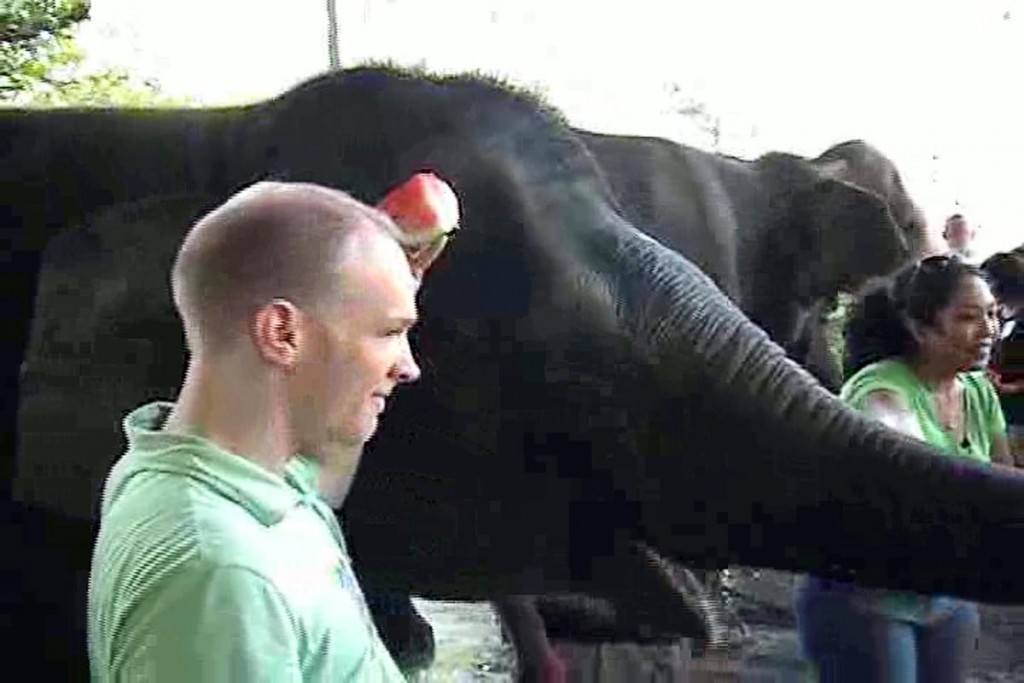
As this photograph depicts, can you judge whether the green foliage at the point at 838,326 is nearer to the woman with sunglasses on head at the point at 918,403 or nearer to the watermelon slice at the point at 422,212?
the woman with sunglasses on head at the point at 918,403

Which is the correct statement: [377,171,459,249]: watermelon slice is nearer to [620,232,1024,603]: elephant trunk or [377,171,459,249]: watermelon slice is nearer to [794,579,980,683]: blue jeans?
[620,232,1024,603]: elephant trunk

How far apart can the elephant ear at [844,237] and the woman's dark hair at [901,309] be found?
3 centimetres

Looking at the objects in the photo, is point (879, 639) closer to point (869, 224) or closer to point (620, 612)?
point (620, 612)

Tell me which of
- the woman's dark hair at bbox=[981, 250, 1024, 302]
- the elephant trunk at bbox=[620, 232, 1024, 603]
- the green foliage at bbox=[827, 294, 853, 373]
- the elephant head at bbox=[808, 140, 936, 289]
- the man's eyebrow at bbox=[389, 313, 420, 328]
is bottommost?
the elephant trunk at bbox=[620, 232, 1024, 603]

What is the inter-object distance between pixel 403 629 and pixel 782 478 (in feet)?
1.19

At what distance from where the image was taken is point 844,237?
1.32 meters

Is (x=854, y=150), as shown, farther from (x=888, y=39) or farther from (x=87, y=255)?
(x=87, y=255)

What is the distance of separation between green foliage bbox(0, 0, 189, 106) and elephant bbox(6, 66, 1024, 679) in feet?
0.45

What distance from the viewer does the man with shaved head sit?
487 mm

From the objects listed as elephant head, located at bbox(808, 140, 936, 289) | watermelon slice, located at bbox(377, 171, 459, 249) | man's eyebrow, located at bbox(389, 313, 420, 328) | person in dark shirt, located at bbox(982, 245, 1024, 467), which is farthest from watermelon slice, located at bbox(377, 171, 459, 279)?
person in dark shirt, located at bbox(982, 245, 1024, 467)

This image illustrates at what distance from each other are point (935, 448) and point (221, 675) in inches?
26.0

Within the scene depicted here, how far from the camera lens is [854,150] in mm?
1322

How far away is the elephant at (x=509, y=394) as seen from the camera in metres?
1.09

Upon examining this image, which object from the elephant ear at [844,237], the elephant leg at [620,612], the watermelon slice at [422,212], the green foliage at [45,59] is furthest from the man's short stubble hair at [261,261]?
the green foliage at [45,59]
